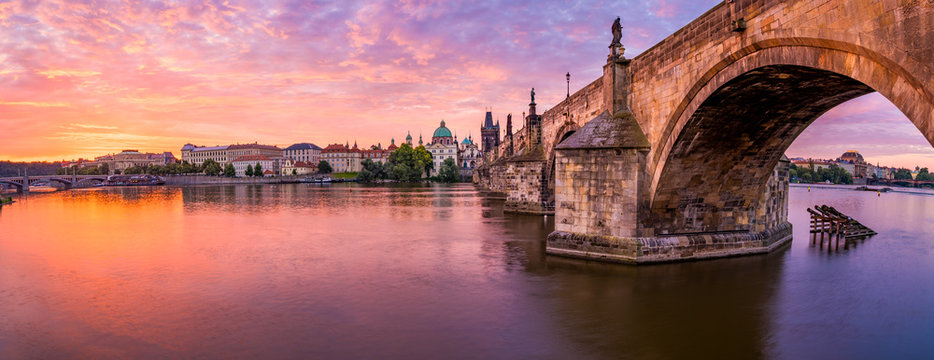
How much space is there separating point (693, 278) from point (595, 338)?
4988 mm

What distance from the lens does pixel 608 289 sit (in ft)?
35.8

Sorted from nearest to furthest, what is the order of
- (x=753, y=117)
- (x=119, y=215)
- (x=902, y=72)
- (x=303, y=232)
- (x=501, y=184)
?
(x=902, y=72)
(x=753, y=117)
(x=303, y=232)
(x=119, y=215)
(x=501, y=184)

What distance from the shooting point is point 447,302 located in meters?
10.2

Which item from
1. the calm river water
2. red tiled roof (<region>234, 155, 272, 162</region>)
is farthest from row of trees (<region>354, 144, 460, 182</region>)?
the calm river water

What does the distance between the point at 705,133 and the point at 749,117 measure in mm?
1041

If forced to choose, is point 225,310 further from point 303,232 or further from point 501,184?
point 501,184

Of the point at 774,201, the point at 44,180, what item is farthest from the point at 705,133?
the point at 44,180

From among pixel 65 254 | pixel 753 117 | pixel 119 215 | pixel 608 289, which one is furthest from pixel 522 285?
pixel 119 215

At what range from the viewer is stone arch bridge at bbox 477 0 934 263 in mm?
8438

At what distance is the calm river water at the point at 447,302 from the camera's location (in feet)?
25.6

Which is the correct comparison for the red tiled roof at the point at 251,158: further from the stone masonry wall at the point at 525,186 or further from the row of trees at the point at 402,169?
the stone masonry wall at the point at 525,186

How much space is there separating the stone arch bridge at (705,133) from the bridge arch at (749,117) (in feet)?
0.11

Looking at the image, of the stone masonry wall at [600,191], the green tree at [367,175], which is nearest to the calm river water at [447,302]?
the stone masonry wall at [600,191]

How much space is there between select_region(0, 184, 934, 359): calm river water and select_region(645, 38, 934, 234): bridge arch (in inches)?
68.2
